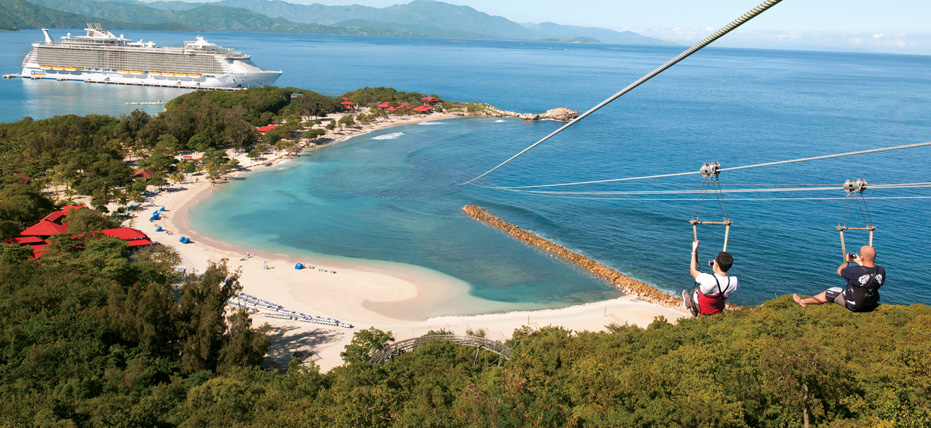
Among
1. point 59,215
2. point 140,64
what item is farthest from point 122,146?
point 140,64

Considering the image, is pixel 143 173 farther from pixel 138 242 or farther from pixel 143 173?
pixel 138 242

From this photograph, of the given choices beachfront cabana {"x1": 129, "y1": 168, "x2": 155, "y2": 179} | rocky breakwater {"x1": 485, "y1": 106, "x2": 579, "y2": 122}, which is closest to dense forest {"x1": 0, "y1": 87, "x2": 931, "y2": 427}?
beachfront cabana {"x1": 129, "y1": 168, "x2": 155, "y2": 179}

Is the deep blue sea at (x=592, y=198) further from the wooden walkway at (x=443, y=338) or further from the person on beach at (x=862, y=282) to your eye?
the person on beach at (x=862, y=282)

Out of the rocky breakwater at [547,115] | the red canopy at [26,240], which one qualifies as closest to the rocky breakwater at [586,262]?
the red canopy at [26,240]

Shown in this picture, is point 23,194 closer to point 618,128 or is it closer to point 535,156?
point 535,156

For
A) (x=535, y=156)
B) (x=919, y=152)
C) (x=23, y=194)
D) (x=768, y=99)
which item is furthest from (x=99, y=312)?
(x=768, y=99)
